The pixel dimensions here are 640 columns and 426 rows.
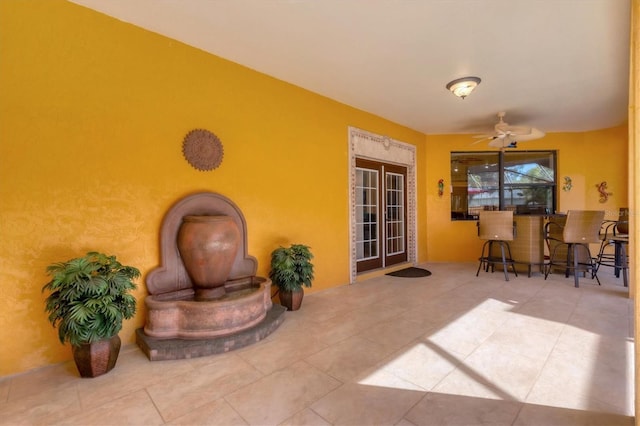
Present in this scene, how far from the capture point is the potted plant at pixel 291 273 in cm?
316

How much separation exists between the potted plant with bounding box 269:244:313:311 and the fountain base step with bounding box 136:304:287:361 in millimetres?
703

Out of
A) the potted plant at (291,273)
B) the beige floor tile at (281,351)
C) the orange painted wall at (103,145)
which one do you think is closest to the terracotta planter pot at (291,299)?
the potted plant at (291,273)

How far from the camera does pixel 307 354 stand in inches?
88.7

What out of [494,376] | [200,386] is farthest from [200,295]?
[494,376]

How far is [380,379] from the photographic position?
6.26ft

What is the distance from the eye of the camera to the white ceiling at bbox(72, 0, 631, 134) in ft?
7.59

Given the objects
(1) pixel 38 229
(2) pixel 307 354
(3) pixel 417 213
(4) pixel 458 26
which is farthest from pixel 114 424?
(3) pixel 417 213

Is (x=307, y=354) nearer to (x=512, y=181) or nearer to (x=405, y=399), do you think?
(x=405, y=399)

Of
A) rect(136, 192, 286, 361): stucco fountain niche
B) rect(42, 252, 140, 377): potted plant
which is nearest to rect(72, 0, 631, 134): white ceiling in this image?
rect(136, 192, 286, 361): stucco fountain niche

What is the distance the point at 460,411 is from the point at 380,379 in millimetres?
492

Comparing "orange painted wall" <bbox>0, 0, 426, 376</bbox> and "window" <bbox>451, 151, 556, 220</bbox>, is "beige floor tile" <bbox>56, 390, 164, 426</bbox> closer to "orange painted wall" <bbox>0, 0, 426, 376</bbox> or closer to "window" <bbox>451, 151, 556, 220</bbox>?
"orange painted wall" <bbox>0, 0, 426, 376</bbox>

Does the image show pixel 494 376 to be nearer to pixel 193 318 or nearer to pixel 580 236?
pixel 193 318

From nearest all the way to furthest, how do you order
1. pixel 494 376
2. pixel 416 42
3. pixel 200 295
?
1. pixel 494 376
2. pixel 200 295
3. pixel 416 42

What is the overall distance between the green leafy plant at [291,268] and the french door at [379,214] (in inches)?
67.9
